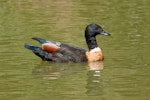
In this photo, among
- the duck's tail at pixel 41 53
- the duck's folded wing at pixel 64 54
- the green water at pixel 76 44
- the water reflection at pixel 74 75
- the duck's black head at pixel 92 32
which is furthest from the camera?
the duck's black head at pixel 92 32

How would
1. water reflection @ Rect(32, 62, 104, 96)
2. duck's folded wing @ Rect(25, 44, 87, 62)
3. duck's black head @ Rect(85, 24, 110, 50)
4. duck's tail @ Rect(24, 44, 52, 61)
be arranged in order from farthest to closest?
1. duck's black head @ Rect(85, 24, 110, 50)
2. duck's tail @ Rect(24, 44, 52, 61)
3. duck's folded wing @ Rect(25, 44, 87, 62)
4. water reflection @ Rect(32, 62, 104, 96)

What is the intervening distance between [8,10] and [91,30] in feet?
31.1

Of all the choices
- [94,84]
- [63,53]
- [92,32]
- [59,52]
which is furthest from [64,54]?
[94,84]

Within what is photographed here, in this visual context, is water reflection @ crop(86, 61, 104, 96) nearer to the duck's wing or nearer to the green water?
the green water

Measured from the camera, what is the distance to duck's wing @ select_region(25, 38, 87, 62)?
17.4m

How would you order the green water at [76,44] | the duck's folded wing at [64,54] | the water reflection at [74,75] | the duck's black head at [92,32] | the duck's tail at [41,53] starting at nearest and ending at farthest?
1. the green water at [76,44]
2. the water reflection at [74,75]
3. the duck's folded wing at [64,54]
4. the duck's tail at [41,53]
5. the duck's black head at [92,32]

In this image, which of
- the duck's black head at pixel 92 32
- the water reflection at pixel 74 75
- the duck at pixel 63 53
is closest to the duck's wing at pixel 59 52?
the duck at pixel 63 53

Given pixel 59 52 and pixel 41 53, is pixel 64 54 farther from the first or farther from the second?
pixel 41 53

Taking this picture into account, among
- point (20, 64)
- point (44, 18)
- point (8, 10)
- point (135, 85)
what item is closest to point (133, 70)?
point (135, 85)

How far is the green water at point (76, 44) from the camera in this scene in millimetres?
13977

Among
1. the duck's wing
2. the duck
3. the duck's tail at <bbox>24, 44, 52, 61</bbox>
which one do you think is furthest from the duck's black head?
the duck's tail at <bbox>24, 44, 52, 61</bbox>

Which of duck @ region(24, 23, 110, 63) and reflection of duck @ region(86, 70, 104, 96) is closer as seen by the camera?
reflection of duck @ region(86, 70, 104, 96)

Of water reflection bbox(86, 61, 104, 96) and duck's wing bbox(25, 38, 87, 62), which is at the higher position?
duck's wing bbox(25, 38, 87, 62)

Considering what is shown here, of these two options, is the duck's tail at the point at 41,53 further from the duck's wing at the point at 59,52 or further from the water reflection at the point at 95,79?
the water reflection at the point at 95,79
